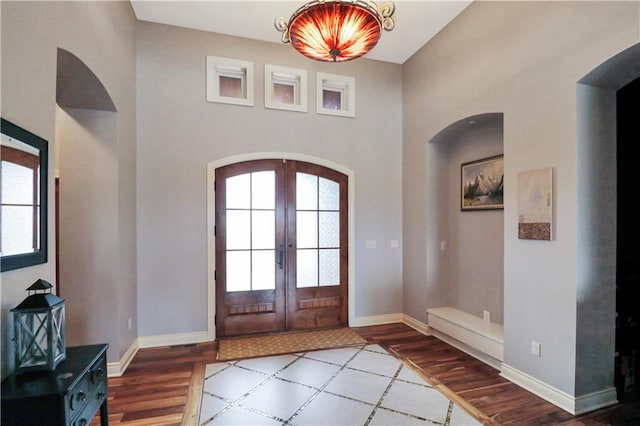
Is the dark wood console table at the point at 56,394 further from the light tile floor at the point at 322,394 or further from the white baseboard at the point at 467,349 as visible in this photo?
the white baseboard at the point at 467,349

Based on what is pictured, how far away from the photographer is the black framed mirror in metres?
1.55

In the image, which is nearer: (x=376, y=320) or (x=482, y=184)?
(x=482, y=184)

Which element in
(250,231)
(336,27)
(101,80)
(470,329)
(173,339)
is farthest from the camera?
(250,231)

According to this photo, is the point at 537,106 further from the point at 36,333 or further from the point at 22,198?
the point at 36,333

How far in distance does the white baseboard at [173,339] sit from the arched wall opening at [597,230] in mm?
4032

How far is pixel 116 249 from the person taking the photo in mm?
3324

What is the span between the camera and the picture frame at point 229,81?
14.3 feet

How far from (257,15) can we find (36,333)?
392cm

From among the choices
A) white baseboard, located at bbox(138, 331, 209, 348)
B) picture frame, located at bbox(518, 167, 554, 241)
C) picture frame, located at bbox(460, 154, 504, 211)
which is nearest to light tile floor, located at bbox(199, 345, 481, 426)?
white baseboard, located at bbox(138, 331, 209, 348)

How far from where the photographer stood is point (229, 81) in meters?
4.59

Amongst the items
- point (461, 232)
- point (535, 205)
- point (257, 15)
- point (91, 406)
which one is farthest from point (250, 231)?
point (535, 205)

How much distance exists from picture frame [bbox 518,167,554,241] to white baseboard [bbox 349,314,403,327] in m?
2.53

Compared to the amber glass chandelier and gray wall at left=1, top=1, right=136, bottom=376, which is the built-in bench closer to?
the amber glass chandelier

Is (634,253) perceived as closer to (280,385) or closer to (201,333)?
(280,385)
